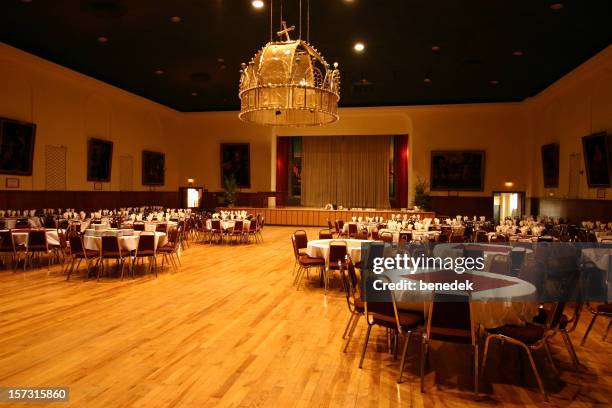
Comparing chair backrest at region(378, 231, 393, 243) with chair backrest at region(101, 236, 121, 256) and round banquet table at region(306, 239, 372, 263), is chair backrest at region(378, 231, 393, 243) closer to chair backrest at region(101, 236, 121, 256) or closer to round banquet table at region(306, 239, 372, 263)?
round banquet table at region(306, 239, 372, 263)

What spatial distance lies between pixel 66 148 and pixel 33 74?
2.33 m

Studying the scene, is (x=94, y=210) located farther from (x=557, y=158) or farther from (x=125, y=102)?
(x=557, y=158)

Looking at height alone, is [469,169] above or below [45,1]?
below

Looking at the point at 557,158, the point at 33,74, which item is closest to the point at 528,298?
the point at 557,158

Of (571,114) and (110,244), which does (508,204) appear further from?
(110,244)

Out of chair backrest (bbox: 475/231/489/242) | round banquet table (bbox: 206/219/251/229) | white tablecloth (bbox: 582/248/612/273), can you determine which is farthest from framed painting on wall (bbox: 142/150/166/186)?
white tablecloth (bbox: 582/248/612/273)

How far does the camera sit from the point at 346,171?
920 inches

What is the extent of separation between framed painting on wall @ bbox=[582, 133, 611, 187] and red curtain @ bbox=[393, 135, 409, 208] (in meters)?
10.5

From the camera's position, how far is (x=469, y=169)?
18.3 m

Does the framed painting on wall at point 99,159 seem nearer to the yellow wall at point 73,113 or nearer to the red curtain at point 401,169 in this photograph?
the yellow wall at point 73,113

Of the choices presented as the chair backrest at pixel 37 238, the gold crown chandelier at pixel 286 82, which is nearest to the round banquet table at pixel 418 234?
the gold crown chandelier at pixel 286 82

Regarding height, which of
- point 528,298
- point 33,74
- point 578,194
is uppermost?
point 33,74

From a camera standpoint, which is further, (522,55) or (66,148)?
(66,148)

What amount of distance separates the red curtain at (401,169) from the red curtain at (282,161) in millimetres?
5469
